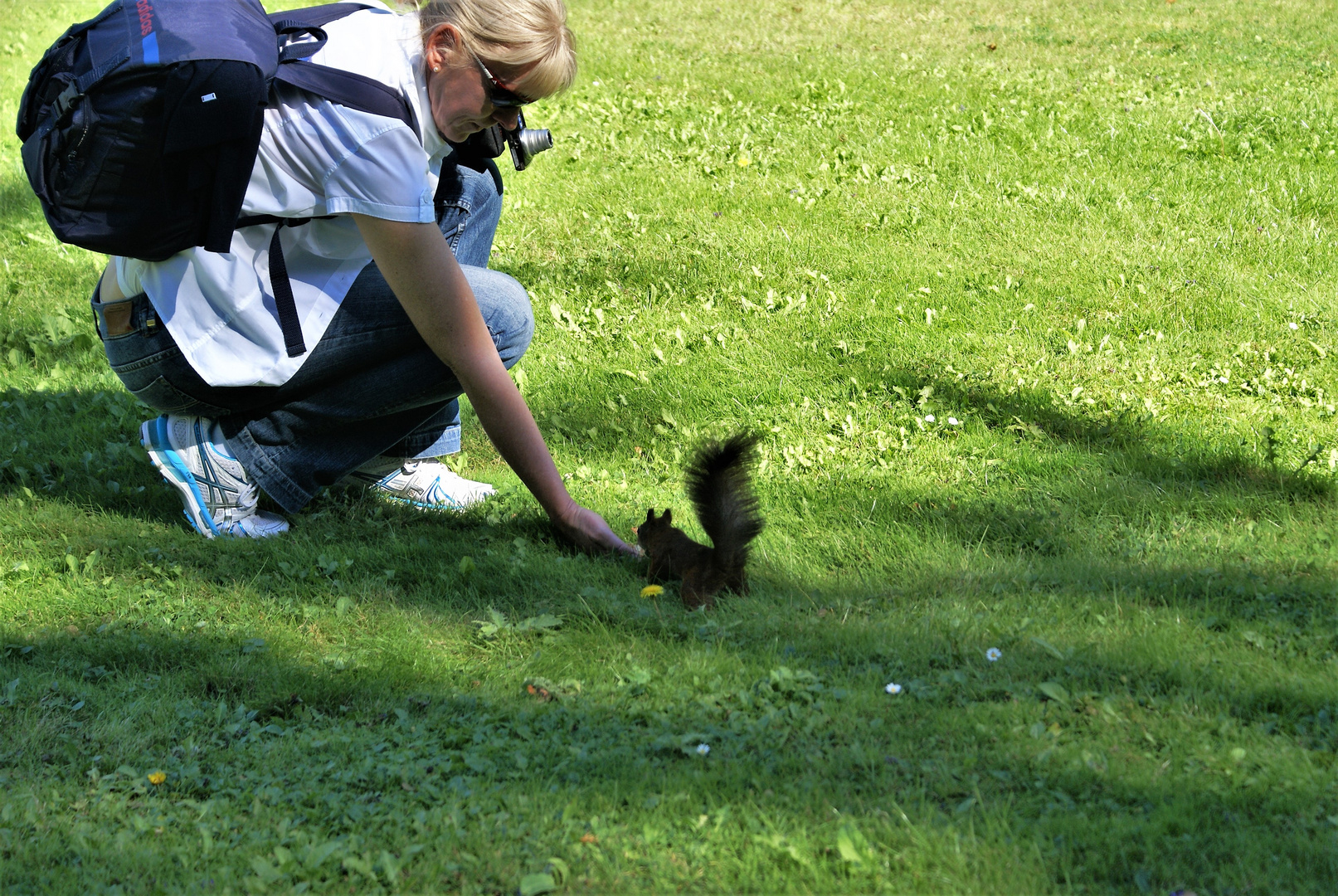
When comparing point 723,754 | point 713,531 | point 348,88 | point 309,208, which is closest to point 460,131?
point 348,88

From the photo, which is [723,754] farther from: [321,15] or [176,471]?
[321,15]

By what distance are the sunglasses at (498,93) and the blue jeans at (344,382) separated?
70 centimetres

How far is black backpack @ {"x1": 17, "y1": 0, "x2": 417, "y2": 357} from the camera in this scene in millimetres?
2705

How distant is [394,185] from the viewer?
2877mm

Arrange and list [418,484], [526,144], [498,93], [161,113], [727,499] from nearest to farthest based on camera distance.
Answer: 1. [161,113]
2. [498,93]
3. [727,499]
4. [526,144]
5. [418,484]

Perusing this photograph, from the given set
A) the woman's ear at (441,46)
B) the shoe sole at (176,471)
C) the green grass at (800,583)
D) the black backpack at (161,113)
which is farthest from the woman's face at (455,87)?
the shoe sole at (176,471)

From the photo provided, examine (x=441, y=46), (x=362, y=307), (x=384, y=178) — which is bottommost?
(x=362, y=307)

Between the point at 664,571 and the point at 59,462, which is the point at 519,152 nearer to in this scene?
the point at 664,571

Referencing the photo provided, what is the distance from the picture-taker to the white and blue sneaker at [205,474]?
142 inches

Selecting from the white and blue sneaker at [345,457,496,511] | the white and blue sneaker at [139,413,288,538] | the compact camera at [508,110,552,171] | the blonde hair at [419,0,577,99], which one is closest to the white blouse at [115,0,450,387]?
the blonde hair at [419,0,577,99]

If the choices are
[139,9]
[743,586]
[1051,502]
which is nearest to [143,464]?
[139,9]

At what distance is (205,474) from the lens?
11.9ft

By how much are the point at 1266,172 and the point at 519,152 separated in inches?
183

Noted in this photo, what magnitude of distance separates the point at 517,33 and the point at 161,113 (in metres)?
0.88
